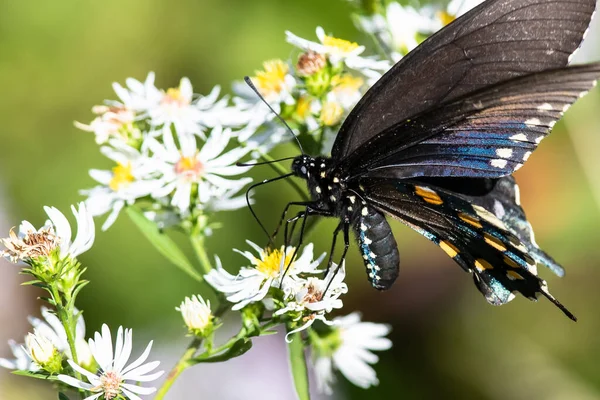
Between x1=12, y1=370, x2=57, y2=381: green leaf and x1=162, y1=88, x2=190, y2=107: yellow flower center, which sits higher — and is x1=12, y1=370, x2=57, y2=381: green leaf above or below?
below

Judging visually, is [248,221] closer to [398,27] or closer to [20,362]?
[398,27]

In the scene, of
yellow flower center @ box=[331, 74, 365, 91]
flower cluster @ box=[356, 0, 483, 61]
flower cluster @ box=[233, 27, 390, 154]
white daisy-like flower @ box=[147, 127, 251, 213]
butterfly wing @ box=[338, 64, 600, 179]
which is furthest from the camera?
flower cluster @ box=[356, 0, 483, 61]

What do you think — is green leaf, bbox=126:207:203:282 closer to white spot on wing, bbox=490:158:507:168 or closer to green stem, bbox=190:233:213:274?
green stem, bbox=190:233:213:274

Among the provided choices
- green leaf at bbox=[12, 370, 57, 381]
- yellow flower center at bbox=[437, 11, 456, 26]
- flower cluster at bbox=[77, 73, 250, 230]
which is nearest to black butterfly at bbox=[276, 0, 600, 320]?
flower cluster at bbox=[77, 73, 250, 230]

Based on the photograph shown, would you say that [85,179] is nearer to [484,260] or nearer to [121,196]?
[121,196]

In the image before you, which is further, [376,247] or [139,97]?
[139,97]

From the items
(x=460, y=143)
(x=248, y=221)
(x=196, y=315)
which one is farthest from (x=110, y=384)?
(x=248, y=221)
